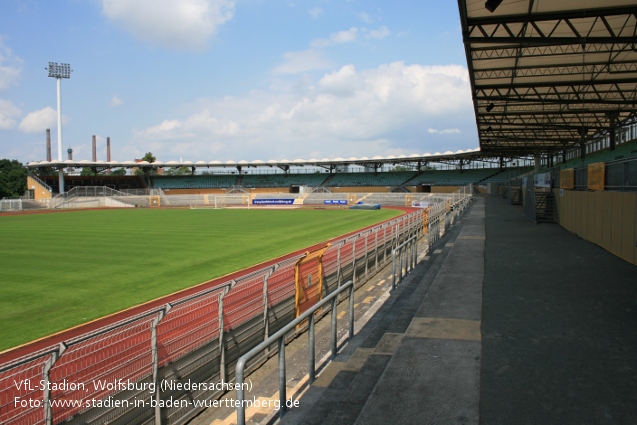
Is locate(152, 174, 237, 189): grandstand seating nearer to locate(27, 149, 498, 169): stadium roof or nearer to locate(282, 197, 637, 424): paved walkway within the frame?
locate(27, 149, 498, 169): stadium roof

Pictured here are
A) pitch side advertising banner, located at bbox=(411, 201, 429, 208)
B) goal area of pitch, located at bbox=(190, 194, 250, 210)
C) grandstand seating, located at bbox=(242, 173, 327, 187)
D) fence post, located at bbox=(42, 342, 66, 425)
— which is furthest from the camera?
grandstand seating, located at bbox=(242, 173, 327, 187)

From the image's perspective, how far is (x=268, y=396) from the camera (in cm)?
608

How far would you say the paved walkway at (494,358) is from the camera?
157 inches

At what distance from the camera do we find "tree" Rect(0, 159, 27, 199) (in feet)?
262

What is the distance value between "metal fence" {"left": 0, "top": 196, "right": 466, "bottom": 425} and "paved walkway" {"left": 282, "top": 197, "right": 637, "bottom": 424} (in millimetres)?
1752

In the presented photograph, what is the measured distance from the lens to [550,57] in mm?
18797

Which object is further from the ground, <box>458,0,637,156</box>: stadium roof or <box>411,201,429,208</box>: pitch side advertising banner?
<box>458,0,637,156</box>: stadium roof

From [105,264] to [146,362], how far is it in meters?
12.5

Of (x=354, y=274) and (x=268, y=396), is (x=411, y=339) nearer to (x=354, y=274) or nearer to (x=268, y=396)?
(x=268, y=396)

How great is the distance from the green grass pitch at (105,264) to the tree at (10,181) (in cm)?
6178

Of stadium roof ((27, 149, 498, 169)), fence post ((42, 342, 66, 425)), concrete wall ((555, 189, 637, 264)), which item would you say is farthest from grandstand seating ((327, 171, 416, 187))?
fence post ((42, 342, 66, 425))

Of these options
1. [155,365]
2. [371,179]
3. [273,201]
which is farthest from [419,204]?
[155,365]

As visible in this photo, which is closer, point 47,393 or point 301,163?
point 47,393

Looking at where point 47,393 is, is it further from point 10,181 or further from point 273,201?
point 10,181
